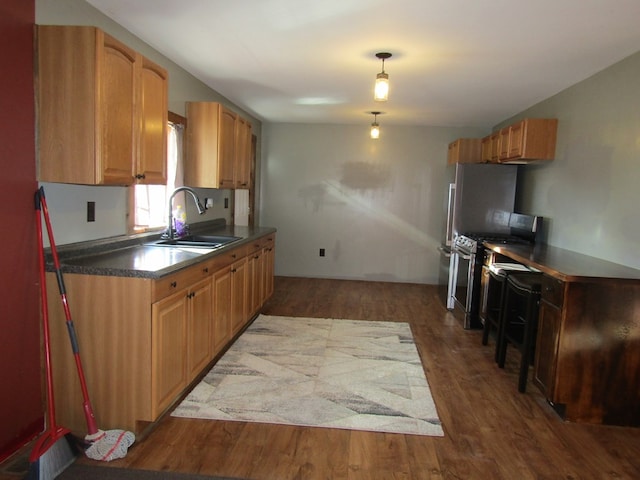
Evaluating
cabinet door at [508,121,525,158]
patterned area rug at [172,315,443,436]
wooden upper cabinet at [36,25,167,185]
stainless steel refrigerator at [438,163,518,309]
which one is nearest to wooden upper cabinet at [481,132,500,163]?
stainless steel refrigerator at [438,163,518,309]

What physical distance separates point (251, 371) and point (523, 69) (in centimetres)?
316

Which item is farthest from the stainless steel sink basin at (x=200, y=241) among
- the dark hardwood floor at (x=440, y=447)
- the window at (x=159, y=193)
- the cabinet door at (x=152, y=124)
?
the dark hardwood floor at (x=440, y=447)

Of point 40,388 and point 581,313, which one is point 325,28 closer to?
point 581,313

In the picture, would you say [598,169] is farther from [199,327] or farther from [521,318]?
[199,327]

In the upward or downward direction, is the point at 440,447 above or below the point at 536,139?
below

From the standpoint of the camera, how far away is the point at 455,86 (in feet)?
14.2

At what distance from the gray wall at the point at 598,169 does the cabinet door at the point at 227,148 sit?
3.09 meters

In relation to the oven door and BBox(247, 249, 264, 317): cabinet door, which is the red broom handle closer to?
BBox(247, 249, 264, 317): cabinet door

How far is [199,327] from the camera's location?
9.69ft

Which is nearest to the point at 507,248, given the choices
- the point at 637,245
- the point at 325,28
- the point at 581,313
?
the point at 637,245

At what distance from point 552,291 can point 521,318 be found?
90 cm

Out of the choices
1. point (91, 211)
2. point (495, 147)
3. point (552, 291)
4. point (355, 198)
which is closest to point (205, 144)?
point (91, 211)

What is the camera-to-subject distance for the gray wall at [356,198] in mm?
6867

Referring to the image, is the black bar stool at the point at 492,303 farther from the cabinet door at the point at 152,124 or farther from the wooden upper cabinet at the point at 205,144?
the cabinet door at the point at 152,124
